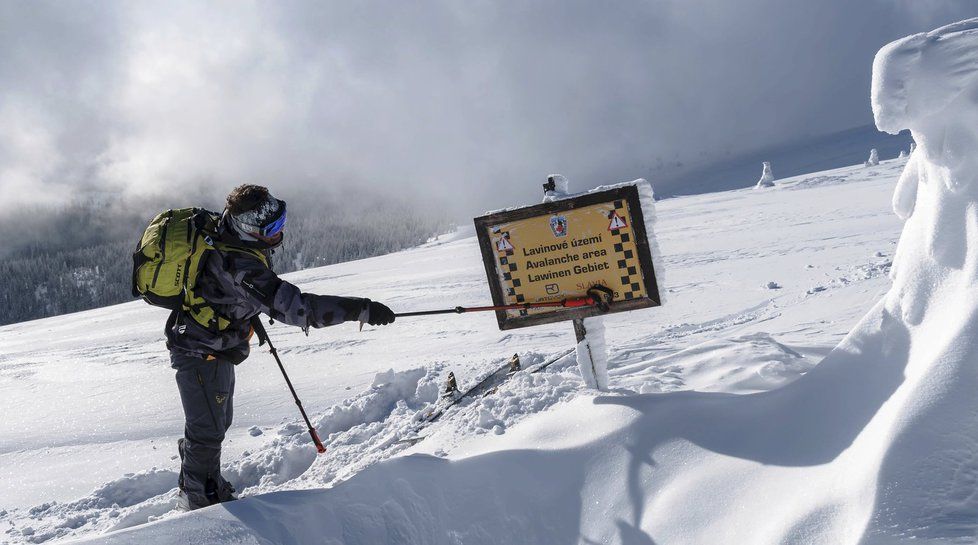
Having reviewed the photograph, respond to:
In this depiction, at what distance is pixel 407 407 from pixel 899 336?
4461 millimetres

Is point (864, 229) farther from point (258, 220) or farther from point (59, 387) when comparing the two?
point (59, 387)

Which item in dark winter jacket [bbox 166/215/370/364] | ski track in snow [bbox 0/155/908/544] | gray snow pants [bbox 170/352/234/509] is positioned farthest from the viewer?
ski track in snow [bbox 0/155/908/544]

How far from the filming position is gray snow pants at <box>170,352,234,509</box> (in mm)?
4047

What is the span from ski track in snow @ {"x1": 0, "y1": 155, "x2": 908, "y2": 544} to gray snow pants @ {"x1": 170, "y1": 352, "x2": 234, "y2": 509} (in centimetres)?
38

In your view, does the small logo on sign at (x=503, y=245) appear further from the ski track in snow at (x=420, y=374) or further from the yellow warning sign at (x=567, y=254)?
the ski track in snow at (x=420, y=374)

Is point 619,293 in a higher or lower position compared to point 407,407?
higher

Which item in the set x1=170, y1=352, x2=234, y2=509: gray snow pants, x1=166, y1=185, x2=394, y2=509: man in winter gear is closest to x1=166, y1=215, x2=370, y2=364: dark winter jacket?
x1=166, y1=185, x2=394, y2=509: man in winter gear

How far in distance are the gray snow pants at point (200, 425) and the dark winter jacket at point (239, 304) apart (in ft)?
0.35

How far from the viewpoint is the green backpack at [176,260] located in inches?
151

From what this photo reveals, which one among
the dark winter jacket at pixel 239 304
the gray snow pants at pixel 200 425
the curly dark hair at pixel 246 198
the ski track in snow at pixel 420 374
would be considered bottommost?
the ski track in snow at pixel 420 374

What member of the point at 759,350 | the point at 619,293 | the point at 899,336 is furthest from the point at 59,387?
the point at 899,336

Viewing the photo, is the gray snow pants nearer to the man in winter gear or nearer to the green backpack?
the man in winter gear

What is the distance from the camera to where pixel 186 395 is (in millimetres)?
4070

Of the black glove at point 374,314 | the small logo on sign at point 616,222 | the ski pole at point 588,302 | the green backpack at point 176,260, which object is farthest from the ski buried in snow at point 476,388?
the green backpack at point 176,260
